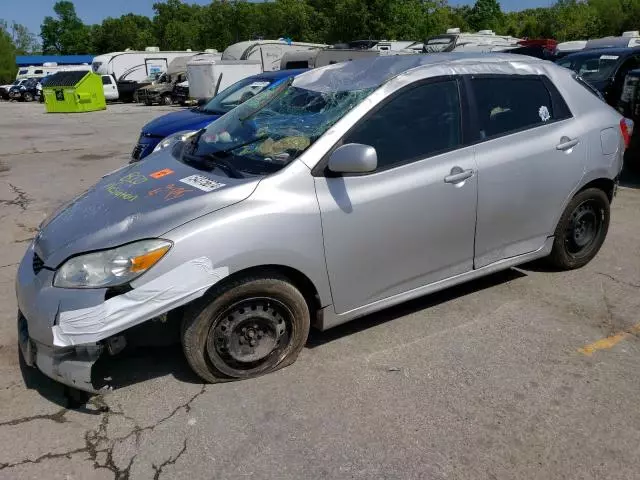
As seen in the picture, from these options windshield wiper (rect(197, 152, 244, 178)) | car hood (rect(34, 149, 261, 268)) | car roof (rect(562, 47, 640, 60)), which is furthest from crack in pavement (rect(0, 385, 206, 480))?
car roof (rect(562, 47, 640, 60))

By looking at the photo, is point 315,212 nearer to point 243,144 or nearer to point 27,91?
point 243,144

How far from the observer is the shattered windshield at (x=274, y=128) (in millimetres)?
3314

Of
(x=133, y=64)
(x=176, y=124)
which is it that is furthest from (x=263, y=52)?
(x=176, y=124)

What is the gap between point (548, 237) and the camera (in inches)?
167

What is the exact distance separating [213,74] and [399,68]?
16983 millimetres

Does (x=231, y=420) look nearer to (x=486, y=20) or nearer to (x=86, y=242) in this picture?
(x=86, y=242)

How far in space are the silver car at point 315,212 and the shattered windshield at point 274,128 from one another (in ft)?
0.05

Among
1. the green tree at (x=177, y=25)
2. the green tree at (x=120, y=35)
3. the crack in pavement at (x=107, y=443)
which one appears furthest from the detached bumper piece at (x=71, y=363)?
the green tree at (x=120, y=35)

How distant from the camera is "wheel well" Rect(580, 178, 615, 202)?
173 inches

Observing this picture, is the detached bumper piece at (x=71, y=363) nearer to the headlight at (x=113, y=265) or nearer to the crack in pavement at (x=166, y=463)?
the headlight at (x=113, y=265)

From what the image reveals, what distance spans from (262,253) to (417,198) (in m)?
1.07

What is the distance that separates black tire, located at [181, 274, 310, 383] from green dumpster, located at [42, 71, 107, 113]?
2516cm

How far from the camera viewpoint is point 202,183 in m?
3.17

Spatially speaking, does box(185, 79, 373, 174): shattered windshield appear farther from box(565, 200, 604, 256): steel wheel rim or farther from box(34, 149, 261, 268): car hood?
box(565, 200, 604, 256): steel wheel rim
